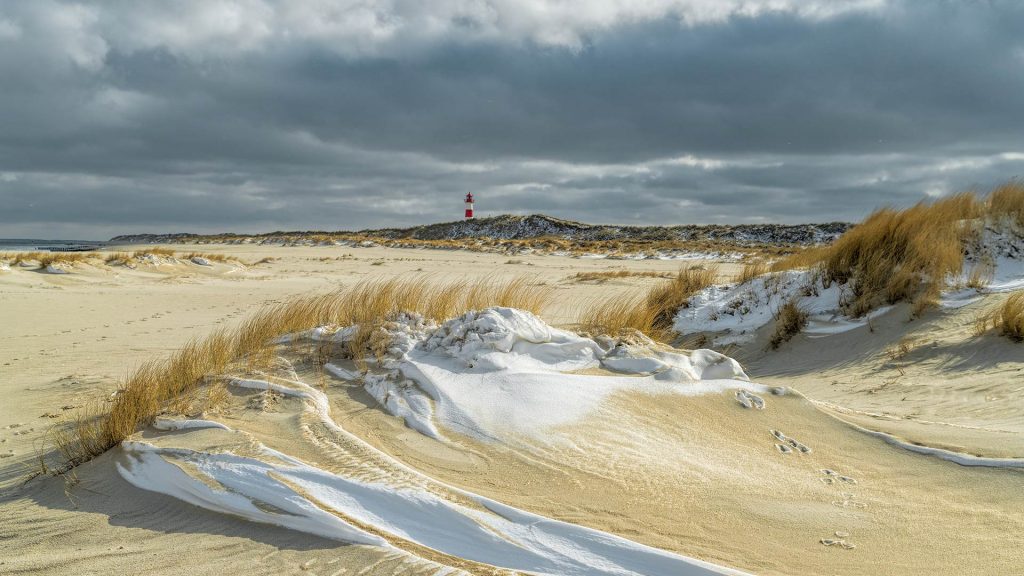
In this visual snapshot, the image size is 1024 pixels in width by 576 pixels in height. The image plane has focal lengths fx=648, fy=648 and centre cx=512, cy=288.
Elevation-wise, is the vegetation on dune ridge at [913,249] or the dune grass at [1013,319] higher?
the vegetation on dune ridge at [913,249]

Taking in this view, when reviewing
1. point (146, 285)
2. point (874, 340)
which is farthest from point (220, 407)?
point (146, 285)

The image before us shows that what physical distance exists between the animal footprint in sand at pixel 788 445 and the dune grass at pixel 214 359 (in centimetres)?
307

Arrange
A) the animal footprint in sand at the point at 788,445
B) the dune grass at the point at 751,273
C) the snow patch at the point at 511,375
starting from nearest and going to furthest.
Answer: the animal footprint in sand at the point at 788,445, the snow patch at the point at 511,375, the dune grass at the point at 751,273

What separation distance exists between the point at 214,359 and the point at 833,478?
446 cm

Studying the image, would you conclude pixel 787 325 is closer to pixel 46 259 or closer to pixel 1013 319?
pixel 1013 319

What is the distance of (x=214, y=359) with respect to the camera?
5164 millimetres

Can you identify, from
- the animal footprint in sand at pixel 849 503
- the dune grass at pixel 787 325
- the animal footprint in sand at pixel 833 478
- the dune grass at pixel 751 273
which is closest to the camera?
the animal footprint in sand at pixel 849 503

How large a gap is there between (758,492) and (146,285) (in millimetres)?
15269

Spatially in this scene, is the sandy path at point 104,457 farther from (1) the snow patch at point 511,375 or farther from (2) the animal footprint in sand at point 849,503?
(2) the animal footprint in sand at point 849,503

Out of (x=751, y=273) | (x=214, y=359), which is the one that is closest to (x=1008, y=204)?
(x=751, y=273)

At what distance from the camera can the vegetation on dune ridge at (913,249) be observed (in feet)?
23.9

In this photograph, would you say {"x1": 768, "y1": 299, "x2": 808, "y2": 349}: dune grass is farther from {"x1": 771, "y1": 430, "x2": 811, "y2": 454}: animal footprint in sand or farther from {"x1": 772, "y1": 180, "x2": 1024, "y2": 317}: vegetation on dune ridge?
{"x1": 771, "y1": 430, "x2": 811, "y2": 454}: animal footprint in sand

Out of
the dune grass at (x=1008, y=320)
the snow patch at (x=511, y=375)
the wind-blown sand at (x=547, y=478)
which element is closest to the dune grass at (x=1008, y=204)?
the dune grass at (x=1008, y=320)

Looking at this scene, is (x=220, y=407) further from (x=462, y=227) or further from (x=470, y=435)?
(x=462, y=227)
